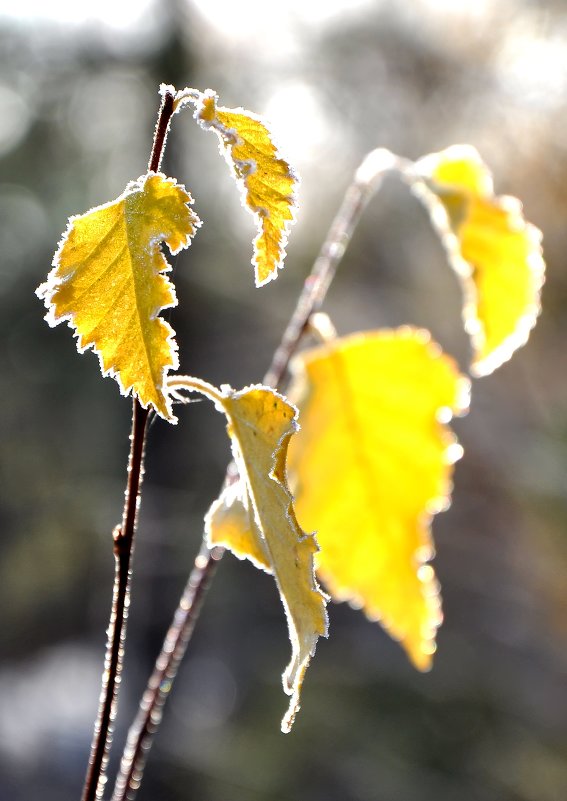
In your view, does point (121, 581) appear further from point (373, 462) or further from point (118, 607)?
point (373, 462)

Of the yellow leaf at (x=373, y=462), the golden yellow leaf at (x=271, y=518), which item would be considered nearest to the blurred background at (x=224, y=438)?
the yellow leaf at (x=373, y=462)

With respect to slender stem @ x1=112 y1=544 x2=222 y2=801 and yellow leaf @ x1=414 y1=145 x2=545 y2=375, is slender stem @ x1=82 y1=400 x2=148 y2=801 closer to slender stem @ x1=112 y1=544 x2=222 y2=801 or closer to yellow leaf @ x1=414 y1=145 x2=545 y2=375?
slender stem @ x1=112 y1=544 x2=222 y2=801

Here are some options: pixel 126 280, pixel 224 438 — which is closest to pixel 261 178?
pixel 126 280

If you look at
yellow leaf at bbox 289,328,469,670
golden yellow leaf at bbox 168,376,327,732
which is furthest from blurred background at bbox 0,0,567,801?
golden yellow leaf at bbox 168,376,327,732

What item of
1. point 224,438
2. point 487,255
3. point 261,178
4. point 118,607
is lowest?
point 118,607

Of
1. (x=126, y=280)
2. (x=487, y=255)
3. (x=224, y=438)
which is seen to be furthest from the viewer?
(x=224, y=438)

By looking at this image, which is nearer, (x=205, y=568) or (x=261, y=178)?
(x=261, y=178)

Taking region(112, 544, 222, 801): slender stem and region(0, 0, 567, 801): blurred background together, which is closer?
region(112, 544, 222, 801): slender stem
